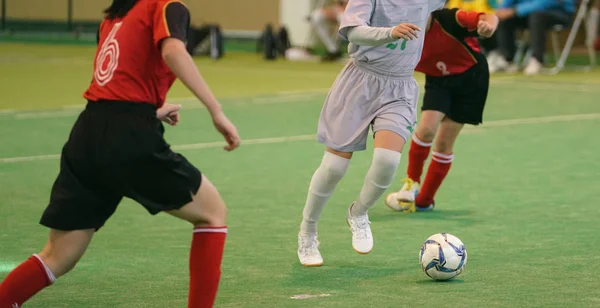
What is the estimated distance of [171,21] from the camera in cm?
420

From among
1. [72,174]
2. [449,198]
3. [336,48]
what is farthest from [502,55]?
[72,174]

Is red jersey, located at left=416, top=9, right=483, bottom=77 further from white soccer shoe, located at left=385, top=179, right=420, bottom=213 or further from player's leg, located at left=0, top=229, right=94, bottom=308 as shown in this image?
player's leg, located at left=0, top=229, right=94, bottom=308

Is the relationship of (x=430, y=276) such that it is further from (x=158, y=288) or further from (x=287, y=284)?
(x=158, y=288)

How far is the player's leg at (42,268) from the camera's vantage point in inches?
173

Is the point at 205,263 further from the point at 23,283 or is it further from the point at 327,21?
the point at 327,21

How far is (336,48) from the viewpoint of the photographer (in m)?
21.5

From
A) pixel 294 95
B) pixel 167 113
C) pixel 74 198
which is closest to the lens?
pixel 74 198

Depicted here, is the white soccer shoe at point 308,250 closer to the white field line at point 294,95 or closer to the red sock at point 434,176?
the red sock at point 434,176

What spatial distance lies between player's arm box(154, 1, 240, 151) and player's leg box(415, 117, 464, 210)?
334 centimetres

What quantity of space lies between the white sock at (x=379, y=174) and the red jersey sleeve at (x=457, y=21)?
1332 millimetres

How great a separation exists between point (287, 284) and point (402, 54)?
53.0 inches

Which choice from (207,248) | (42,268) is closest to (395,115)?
(207,248)

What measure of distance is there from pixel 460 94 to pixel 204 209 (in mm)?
3278

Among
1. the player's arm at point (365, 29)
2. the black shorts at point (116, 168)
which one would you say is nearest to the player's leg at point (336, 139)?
the player's arm at point (365, 29)
